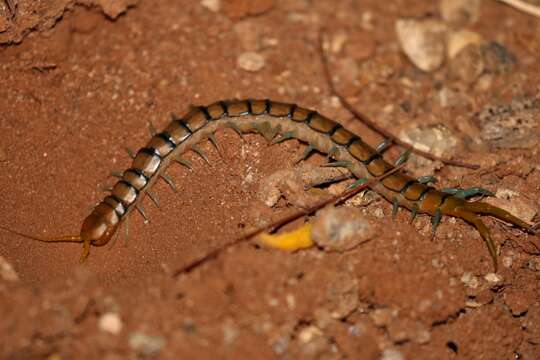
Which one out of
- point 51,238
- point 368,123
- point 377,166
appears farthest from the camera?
point 368,123

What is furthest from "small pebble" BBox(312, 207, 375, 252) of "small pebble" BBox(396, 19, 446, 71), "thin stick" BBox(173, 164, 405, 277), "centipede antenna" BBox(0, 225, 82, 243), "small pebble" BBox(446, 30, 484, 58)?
"small pebble" BBox(446, 30, 484, 58)

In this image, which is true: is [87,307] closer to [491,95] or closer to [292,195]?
[292,195]

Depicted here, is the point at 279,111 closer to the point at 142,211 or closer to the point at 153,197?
the point at 153,197

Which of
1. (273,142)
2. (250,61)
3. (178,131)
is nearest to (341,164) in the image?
(273,142)

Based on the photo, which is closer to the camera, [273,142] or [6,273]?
[6,273]

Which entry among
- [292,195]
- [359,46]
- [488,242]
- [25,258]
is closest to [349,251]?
[292,195]

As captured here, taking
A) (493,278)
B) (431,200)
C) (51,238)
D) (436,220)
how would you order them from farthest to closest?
1. (51,238)
2. (431,200)
3. (436,220)
4. (493,278)
